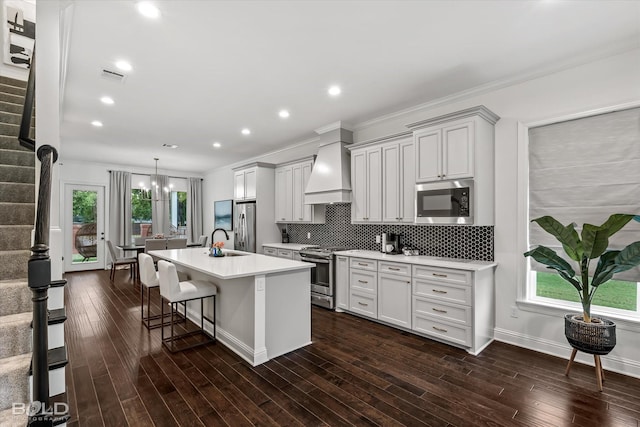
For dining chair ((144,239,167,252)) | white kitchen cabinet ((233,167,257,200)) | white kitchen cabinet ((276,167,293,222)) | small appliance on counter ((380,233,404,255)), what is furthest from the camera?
white kitchen cabinet ((233,167,257,200))

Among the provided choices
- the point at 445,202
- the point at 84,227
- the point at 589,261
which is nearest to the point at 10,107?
the point at 445,202

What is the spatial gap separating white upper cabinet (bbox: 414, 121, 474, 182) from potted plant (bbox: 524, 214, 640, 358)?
0.99 metres

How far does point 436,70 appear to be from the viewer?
10.5 feet

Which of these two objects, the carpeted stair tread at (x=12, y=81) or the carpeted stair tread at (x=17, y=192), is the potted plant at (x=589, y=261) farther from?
the carpeted stair tread at (x=12, y=81)

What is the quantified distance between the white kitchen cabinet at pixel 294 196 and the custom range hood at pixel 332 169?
0.40 metres

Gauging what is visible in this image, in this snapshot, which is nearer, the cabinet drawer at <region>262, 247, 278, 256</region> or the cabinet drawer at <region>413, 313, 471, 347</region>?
the cabinet drawer at <region>413, 313, 471, 347</region>

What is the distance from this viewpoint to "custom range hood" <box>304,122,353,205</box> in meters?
4.82

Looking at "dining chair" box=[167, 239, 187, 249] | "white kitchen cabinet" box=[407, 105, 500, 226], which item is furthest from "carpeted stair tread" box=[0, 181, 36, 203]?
"dining chair" box=[167, 239, 187, 249]

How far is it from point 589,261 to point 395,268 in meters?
1.84

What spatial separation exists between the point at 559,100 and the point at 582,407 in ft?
9.17

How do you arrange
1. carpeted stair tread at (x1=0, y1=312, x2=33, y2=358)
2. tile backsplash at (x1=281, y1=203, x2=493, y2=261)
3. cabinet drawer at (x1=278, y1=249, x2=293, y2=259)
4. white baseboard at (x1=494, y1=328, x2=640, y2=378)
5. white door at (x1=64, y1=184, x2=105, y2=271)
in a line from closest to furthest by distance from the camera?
carpeted stair tread at (x1=0, y1=312, x2=33, y2=358) < white baseboard at (x1=494, y1=328, x2=640, y2=378) < tile backsplash at (x1=281, y1=203, x2=493, y2=261) < cabinet drawer at (x1=278, y1=249, x2=293, y2=259) < white door at (x1=64, y1=184, x2=105, y2=271)

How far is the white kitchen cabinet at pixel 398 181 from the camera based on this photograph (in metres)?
4.04

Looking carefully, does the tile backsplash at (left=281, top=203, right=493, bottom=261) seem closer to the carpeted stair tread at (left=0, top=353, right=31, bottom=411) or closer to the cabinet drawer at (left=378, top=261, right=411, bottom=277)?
the cabinet drawer at (left=378, top=261, right=411, bottom=277)

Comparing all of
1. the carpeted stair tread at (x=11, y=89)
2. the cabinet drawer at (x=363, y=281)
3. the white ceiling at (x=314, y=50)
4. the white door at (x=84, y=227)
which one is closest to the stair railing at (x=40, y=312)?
the white ceiling at (x=314, y=50)
